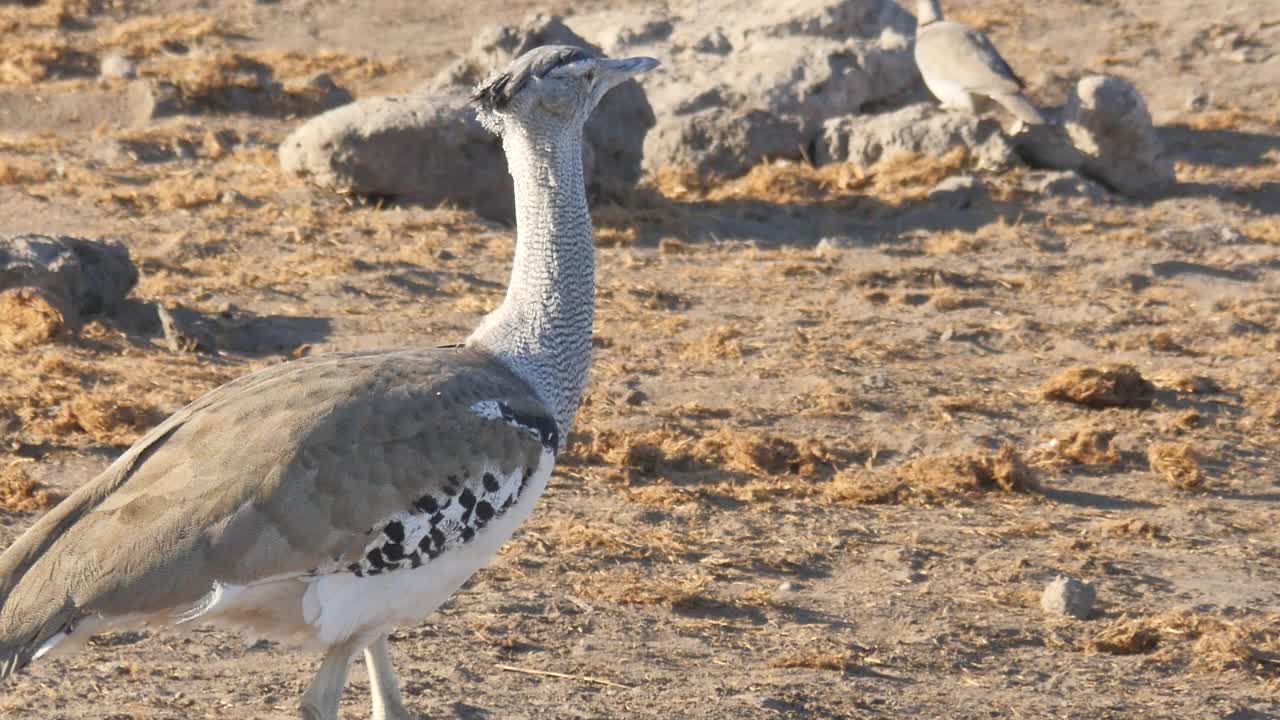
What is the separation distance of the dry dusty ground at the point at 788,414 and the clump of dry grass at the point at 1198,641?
0.4 inches

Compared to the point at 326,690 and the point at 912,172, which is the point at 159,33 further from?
the point at 326,690

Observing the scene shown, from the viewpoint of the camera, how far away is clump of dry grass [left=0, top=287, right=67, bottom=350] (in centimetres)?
708

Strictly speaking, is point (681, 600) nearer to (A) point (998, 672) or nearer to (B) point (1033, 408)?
(A) point (998, 672)

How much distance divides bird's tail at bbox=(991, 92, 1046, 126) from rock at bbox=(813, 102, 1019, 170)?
20cm

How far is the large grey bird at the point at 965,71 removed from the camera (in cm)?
1014

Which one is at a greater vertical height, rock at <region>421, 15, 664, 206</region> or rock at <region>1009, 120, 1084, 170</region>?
rock at <region>421, 15, 664, 206</region>

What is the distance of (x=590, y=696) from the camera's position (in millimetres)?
4531

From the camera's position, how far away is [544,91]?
14.0 feet

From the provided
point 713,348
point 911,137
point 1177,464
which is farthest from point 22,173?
point 1177,464

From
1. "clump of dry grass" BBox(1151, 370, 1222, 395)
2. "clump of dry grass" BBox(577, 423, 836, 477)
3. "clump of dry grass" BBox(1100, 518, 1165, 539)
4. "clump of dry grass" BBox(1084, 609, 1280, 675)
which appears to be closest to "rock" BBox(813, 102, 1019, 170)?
"clump of dry grass" BBox(1151, 370, 1222, 395)

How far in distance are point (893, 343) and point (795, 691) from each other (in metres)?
3.41

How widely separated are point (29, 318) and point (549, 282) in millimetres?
3537

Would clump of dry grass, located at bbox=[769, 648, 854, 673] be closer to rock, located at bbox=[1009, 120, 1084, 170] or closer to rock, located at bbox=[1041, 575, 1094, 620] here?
rock, located at bbox=[1041, 575, 1094, 620]

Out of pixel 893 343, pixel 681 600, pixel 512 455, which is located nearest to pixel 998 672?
pixel 681 600
